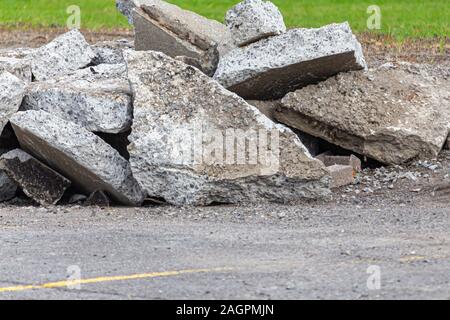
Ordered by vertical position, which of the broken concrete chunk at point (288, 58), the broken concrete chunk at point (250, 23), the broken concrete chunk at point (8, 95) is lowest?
the broken concrete chunk at point (8, 95)

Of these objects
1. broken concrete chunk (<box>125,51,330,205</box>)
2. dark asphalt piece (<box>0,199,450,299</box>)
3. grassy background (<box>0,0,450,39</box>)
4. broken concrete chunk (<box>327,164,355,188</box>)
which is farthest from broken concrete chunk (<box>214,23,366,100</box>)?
grassy background (<box>0,0,450,39</box>)

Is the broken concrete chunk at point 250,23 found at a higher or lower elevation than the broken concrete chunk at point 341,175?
higher

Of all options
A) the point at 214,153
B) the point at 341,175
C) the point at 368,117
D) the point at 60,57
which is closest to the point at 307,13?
the point at 60,57

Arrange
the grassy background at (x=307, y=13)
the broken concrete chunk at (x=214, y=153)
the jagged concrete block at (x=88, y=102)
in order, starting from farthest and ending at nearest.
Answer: the grassy background at (x=307, y=13) < the jagged concrete block at (x=88, y=102) < the broken concrete chunk at (x=214, y=153)

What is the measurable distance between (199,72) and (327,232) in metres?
2.67

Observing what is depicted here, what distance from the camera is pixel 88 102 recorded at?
11461 mm

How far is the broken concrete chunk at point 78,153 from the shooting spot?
35.7 ft

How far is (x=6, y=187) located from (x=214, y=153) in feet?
7.51

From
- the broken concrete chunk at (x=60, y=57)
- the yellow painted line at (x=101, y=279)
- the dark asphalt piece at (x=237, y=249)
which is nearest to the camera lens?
the dark asphalt piece at (x=237, y=249)

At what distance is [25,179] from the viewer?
11180 millimetres

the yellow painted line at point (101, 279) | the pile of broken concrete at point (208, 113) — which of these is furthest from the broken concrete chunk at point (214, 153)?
the yellow painted line at point (101, 279)

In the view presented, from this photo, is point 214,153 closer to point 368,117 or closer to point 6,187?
point 368,117

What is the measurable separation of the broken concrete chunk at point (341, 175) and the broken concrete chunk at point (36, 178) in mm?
2710

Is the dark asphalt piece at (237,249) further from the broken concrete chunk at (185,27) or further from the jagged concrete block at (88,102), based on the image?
the broken concrete chunk at (185,27)
